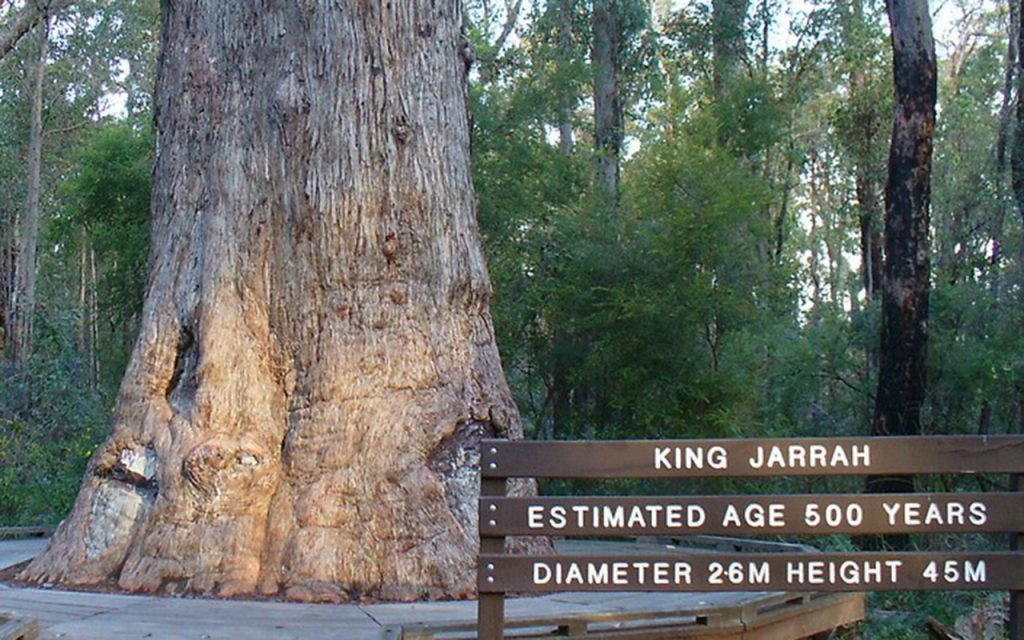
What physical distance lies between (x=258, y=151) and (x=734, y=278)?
7.74m

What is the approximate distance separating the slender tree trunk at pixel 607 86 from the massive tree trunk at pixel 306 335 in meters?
13.0

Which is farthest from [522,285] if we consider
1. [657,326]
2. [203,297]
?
[203,297]

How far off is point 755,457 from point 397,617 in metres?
2.54

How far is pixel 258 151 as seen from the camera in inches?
337

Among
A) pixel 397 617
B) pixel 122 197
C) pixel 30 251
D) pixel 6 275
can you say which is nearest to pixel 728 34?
pixel 122 197

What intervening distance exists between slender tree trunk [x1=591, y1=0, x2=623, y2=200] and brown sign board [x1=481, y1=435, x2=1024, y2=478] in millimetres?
16414

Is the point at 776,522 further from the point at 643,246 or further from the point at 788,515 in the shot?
the point at 643,246

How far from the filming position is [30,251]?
2527 centimetres

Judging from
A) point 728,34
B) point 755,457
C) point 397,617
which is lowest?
point 397,617

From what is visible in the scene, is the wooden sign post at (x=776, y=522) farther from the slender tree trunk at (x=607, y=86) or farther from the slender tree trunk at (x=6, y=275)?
the slender tree trunk at (x=6, y=275)

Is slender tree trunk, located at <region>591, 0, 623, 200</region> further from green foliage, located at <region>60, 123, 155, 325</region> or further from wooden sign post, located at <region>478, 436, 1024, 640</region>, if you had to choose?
wooden sign post, located at <region>478, 436, 1024, 640</region>

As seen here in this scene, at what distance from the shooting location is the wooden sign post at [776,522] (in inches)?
200

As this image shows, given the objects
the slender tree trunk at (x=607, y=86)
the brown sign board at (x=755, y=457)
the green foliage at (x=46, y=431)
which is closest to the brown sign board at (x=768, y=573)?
the brown sign board at (x=755, y=457)

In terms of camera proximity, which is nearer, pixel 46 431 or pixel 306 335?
pixel 306 335
